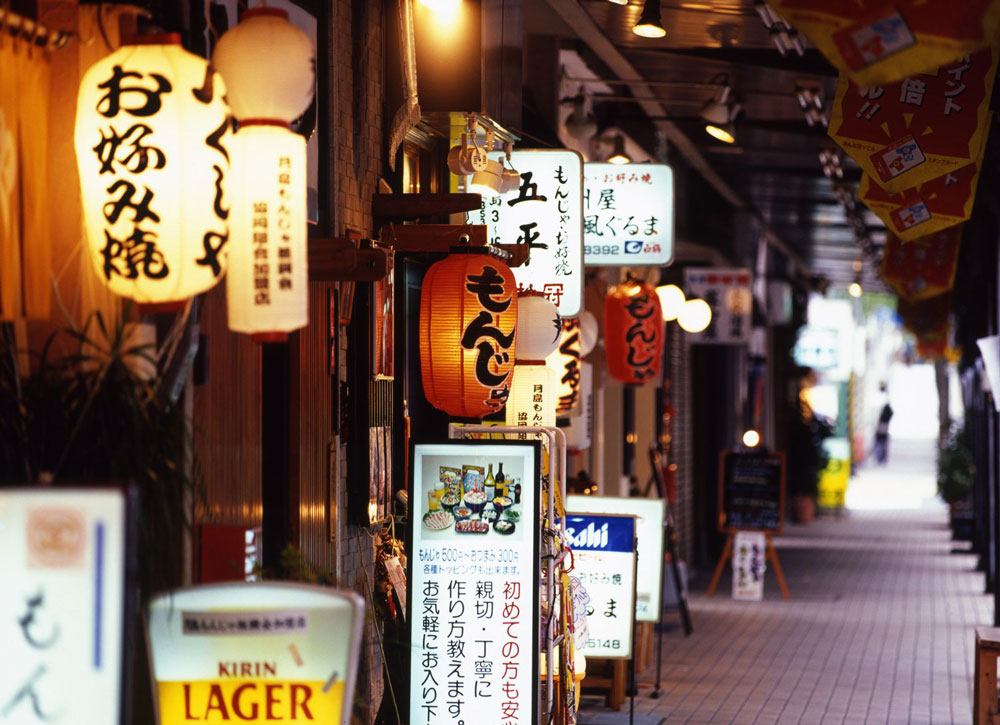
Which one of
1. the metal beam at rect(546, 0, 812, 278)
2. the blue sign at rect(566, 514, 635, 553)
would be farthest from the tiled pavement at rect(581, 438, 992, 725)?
the metal beam at rect(546, 0, 812, 278)

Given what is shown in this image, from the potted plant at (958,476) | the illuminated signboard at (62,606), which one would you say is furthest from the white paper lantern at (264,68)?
the potted plant at (958,476)

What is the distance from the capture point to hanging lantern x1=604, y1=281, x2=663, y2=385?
11508 mm

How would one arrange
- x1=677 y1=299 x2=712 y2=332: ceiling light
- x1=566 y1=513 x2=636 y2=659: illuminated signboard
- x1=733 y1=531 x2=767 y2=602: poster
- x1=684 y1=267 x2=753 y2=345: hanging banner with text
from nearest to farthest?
1. x1=566 y1=513 x2=636 y2=659: illuminated signboard
2. x1=677 y1=299 x2=712 y2=332: ceiling light
3. x1=733 y1=531 x2=767 y2=602: poster
4. x1=684 y1=267 x2=753 y2=345: hanging banner with text

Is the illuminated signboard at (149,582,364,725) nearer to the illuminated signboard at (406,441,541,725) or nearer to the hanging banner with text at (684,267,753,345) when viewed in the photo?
the illuminated signboard at (406,441,541,725)

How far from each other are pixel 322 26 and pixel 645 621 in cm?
551

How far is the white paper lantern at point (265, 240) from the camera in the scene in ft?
14.1

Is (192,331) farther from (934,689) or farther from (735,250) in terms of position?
(735,250)

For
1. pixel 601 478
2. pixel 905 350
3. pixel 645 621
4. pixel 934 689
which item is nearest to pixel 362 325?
pixel 645 621

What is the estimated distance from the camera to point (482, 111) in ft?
25.2

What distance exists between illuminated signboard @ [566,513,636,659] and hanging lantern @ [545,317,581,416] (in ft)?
3.52

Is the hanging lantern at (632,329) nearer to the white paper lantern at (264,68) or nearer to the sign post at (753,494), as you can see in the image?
the sign post at (753,494)

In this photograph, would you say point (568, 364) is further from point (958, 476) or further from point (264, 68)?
point (958, 476)

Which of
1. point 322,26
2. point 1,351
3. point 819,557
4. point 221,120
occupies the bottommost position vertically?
point 819,557

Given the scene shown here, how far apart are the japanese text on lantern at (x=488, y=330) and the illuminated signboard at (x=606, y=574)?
2268 mm
